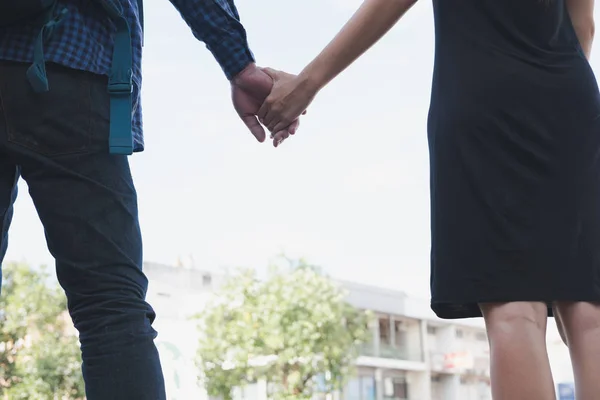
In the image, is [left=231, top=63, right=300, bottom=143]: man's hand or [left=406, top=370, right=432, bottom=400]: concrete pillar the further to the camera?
[left=406, top=370, right=432, bottom=400]: concrete pillar

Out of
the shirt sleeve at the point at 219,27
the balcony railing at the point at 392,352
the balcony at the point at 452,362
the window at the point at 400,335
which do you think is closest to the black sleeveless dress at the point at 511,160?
the shirt sleeve at the point at 219,27

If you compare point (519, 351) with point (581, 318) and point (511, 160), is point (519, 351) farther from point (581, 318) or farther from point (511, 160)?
point (511, 160)

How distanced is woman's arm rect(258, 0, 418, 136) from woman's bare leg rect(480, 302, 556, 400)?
0.46 meters

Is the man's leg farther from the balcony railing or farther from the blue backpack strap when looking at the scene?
the balcony railing

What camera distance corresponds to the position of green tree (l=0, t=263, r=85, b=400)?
15.1 m

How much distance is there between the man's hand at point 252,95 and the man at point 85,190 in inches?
16.2

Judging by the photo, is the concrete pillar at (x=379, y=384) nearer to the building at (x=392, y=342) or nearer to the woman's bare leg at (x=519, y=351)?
the building at (x=392, y=342)

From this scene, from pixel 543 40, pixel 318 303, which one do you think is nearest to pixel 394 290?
pixel 318 303

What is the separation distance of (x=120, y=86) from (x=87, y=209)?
0.52ft

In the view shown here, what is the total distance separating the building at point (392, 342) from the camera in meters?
20.2

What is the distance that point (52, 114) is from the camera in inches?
38.0

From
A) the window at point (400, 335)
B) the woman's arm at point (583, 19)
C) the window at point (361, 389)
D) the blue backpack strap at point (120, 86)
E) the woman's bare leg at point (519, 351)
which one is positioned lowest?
the woman's bare leg at point (519, 351)

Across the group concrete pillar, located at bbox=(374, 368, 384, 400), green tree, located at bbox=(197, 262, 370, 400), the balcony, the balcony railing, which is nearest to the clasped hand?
green tree, located at bbox=(197, 262, 370, 400)

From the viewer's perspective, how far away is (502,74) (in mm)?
1116
